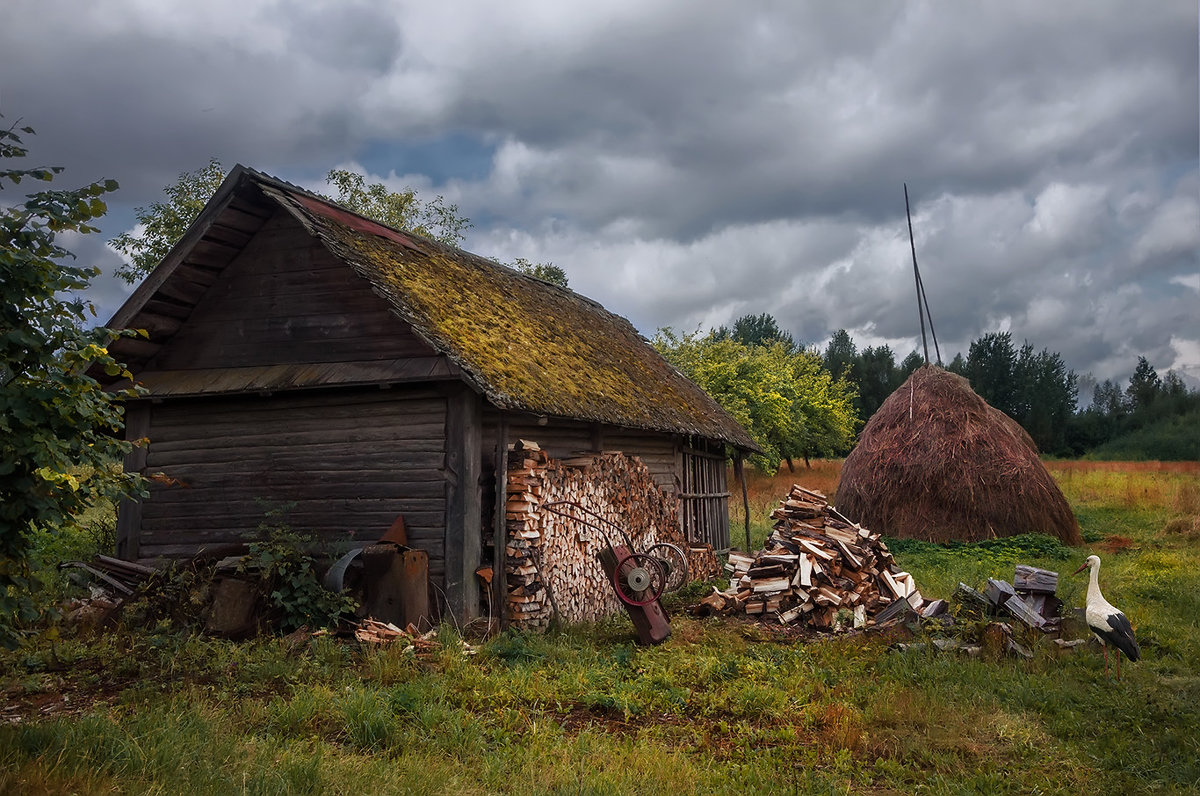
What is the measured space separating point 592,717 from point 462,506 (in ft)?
10.6

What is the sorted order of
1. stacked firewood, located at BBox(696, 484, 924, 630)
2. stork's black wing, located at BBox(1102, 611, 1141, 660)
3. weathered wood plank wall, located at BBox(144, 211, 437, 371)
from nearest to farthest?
stork's black wing, located at BBox(1102, 611, 1141, 660) → weathered wood plank wall, located at BBox(144, 211, 437, 371) → stacked firewood, located at BBox(696, 484, 924, 630)

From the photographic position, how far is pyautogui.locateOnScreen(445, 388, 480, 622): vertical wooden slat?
9.20 metres

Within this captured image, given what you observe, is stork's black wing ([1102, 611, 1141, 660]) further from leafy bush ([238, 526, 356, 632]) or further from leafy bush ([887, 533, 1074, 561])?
leafy bush ([887, 533, 1074, 561])

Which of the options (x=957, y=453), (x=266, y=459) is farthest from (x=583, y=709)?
(x=957, y=453)

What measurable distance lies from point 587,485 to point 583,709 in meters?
4.47

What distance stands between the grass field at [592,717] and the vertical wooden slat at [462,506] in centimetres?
67

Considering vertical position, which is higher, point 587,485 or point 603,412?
point 603,412

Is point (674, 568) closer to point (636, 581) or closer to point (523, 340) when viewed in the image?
point (523, 340)

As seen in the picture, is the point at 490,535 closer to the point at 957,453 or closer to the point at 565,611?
the point at 565,611

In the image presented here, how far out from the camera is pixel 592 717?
6.73 m

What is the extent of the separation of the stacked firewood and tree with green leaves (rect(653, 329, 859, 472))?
74.7 ft

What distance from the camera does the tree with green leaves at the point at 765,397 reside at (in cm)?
3888

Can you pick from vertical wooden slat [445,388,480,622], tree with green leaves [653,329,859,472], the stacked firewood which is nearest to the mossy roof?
vertical wooden slat [445,388,480,622]

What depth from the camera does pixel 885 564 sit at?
11.7 m
